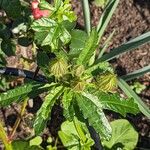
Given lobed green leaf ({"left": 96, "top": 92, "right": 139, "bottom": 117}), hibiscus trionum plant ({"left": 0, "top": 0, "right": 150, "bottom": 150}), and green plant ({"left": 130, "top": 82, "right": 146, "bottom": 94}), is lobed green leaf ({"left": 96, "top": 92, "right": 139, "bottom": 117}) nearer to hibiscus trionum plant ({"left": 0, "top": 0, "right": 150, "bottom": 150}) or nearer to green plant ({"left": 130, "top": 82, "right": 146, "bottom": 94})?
hibiscus trionum plant ({"left": 0, "top": 0, "right": 150, "bottom": 150})

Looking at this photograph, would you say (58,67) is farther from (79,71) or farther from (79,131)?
(79,131)

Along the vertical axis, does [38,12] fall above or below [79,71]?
above

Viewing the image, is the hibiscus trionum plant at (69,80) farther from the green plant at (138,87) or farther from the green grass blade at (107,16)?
the green plant at (138,87)

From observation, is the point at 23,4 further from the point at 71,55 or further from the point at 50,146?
the point at 50,146

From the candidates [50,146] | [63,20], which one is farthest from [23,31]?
[50,146]

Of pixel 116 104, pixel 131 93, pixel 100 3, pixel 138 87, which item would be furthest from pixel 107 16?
pixel 100 3

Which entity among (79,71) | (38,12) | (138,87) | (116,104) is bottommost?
(138,87)

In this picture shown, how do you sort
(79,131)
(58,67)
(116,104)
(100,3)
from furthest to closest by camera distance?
(100,3)
(79,131)
(116,104)
(58,67)

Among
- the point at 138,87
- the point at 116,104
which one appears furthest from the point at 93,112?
the point at 138,87

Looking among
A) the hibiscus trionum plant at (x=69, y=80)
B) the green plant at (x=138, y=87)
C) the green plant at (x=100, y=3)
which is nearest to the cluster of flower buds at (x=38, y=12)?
the hibiscus trionum plant at (x=69, y=80)

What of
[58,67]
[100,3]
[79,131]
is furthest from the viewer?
[100,3]

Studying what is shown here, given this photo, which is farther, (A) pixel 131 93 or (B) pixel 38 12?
(A) pixel 131 93
